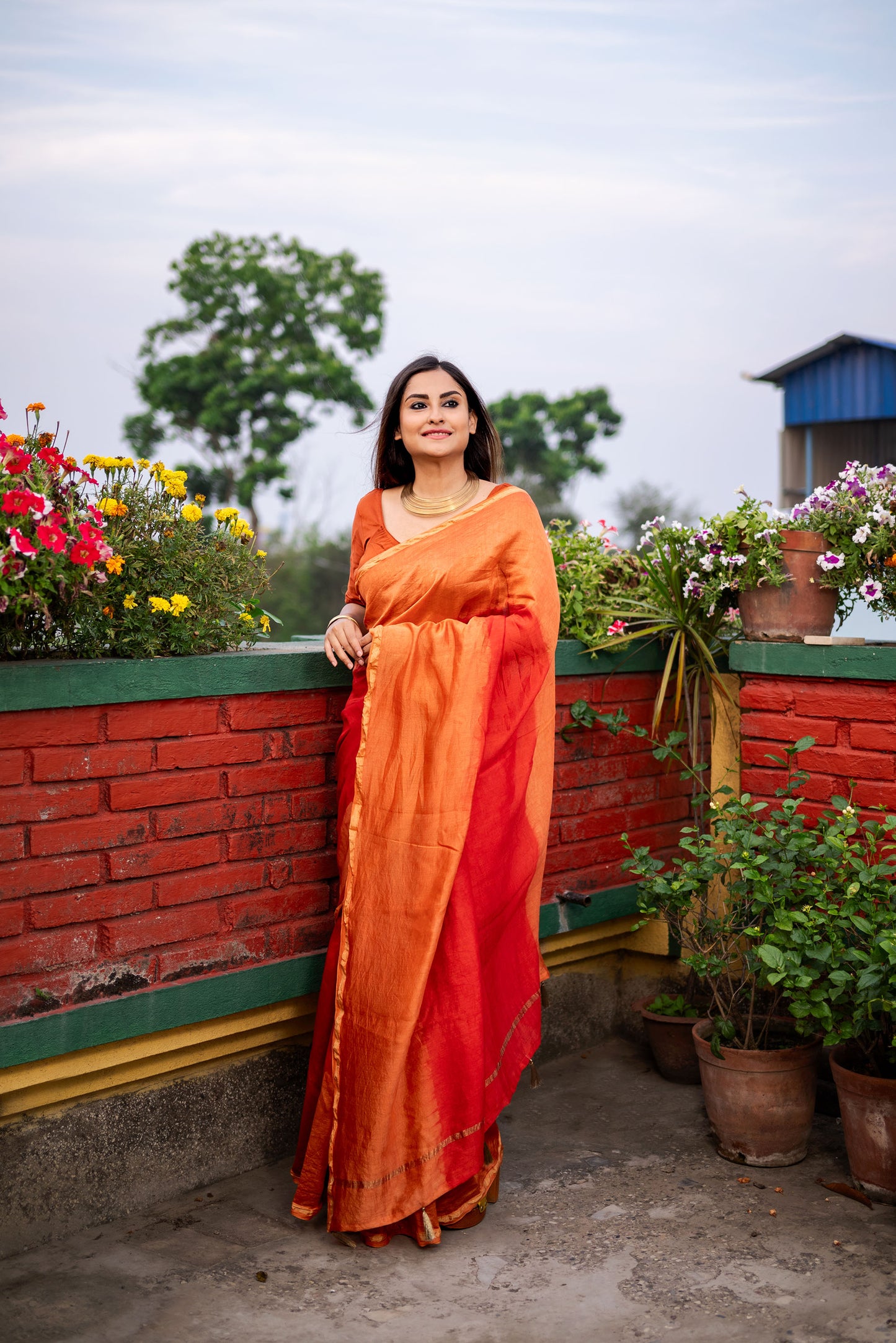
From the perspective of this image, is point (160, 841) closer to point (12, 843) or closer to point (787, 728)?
point (12, 843)

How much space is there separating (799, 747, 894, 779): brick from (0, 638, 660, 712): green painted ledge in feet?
4.90

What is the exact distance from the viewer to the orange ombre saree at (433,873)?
111 inches

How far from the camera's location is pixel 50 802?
2695 mm

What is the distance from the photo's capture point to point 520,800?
3.06 metres

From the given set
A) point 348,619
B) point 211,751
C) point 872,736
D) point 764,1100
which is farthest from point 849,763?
point 211,751

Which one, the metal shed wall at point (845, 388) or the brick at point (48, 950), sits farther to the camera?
the metal shed wall at point (845, 388)

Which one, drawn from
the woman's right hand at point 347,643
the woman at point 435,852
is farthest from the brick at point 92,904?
the woman's right hand at point 347,643

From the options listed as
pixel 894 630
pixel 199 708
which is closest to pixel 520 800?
pixel 199 708

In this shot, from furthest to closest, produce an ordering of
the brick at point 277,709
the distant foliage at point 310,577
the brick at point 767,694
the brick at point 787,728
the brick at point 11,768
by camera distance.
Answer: the distant foliage at point 310,577 → the brick at point 767,694 → the brick at point 787,728 → the brick at point 277,709 → the brick at point 11,768

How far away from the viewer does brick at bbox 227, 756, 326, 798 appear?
3082 mm

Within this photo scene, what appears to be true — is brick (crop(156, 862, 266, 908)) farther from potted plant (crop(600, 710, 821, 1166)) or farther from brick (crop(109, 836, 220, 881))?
potted plant (crop(600, 710, 821, 1166))

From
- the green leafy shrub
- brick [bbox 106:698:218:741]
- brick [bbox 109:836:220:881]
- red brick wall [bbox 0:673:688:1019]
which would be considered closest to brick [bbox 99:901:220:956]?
red brick wall [bbox 0:673:688:1019]

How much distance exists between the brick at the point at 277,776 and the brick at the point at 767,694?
4.75 ft

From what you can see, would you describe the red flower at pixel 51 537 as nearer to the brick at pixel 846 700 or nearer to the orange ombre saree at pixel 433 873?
the orange ombre saree at pixel 433 873
